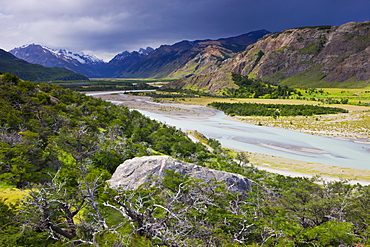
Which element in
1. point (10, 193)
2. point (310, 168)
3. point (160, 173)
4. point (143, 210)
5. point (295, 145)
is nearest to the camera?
point (143, 210)

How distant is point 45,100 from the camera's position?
36.4m

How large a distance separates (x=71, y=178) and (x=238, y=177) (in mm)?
11222

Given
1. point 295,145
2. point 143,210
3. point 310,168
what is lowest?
point 310,168

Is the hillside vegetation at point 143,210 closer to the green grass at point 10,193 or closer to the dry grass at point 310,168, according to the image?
the green grass at point 10,193

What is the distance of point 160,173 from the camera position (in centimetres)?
1347

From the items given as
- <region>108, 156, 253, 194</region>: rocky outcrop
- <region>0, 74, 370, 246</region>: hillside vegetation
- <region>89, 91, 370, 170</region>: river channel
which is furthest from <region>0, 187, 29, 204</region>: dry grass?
<region>89, 91, 370, 170</region>: river channel

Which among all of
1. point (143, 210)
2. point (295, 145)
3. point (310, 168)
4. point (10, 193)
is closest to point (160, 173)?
point (143, 210)

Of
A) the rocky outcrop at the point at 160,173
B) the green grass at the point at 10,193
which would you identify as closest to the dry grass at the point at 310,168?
the rocky outcrop at the point at 160,173

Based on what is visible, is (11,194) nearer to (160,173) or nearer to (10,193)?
(10,193)

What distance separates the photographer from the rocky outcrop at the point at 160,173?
44.2ft

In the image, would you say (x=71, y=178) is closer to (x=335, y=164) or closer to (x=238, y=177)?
(x=238, y=177)

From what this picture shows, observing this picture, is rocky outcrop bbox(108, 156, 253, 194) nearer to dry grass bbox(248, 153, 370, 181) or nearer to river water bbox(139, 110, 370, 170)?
dry grass bbox(248, 153, 370, 181)

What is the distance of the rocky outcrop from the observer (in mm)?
13469

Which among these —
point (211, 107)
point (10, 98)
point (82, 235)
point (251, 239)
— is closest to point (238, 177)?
point (251, 239)
